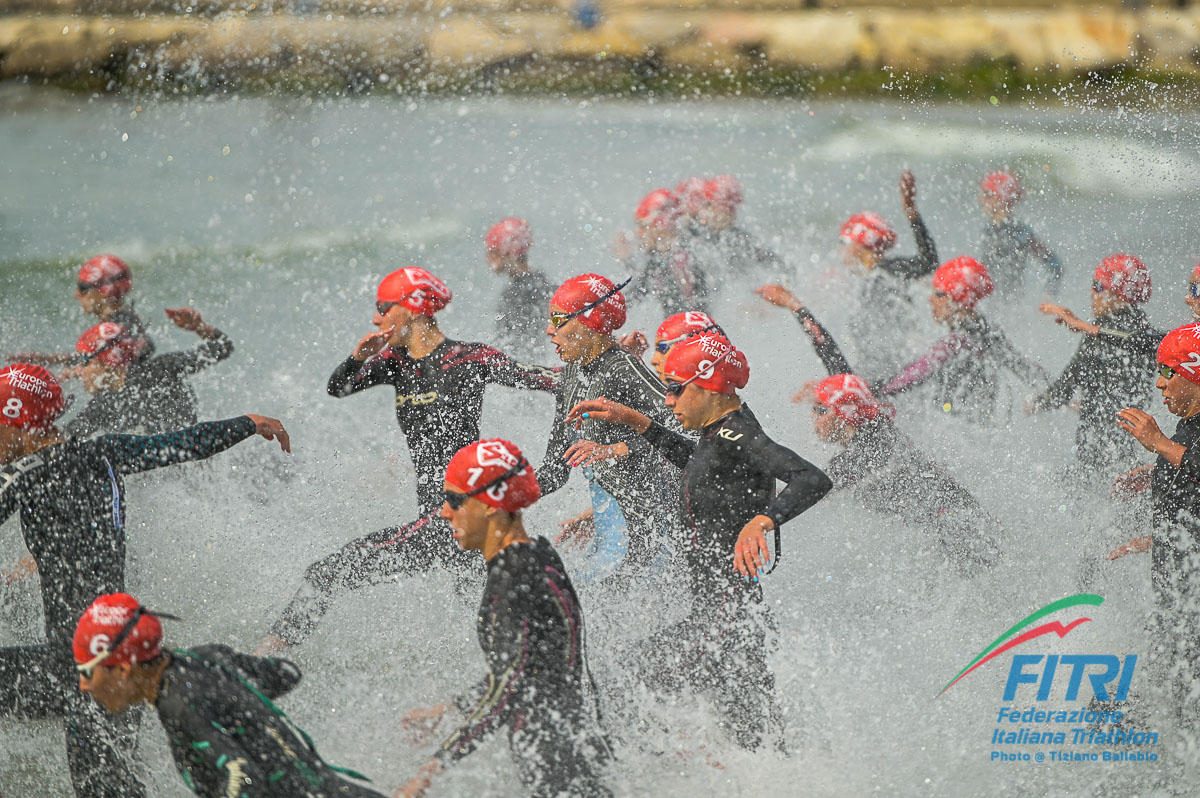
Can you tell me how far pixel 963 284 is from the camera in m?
6.55

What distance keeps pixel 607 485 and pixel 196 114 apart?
17896mm

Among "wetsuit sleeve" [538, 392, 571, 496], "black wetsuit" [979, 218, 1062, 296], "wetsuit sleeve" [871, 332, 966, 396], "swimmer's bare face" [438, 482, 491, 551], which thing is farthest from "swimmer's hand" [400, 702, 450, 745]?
"black wetsuit" [979, 218, 1062, 296]

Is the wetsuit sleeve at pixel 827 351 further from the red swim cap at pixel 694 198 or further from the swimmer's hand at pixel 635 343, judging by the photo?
the red swim cap at pixel 694 198

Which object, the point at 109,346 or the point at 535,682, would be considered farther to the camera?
the point at 109,346

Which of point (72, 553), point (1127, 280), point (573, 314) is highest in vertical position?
point (1127, 280)

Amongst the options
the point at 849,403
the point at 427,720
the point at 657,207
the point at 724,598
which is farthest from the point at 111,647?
the point at 657,207

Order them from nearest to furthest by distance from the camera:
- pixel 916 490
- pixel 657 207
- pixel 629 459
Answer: pixel 629 459 < pixel 916 490 < pixel 657 207

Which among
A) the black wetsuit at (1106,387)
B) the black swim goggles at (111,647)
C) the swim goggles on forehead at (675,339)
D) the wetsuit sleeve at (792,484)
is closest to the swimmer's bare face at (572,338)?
the swim goggles on forehead at (675,339)

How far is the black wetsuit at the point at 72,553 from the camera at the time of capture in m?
4.08

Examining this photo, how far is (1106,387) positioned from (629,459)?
3.09 metres

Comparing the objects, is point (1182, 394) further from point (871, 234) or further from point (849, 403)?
point (871, 234)

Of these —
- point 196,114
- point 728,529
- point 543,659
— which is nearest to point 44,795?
point 543,659

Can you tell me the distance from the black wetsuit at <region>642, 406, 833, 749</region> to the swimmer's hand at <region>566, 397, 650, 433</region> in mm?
317

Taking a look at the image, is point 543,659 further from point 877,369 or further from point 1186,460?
point 877,369
